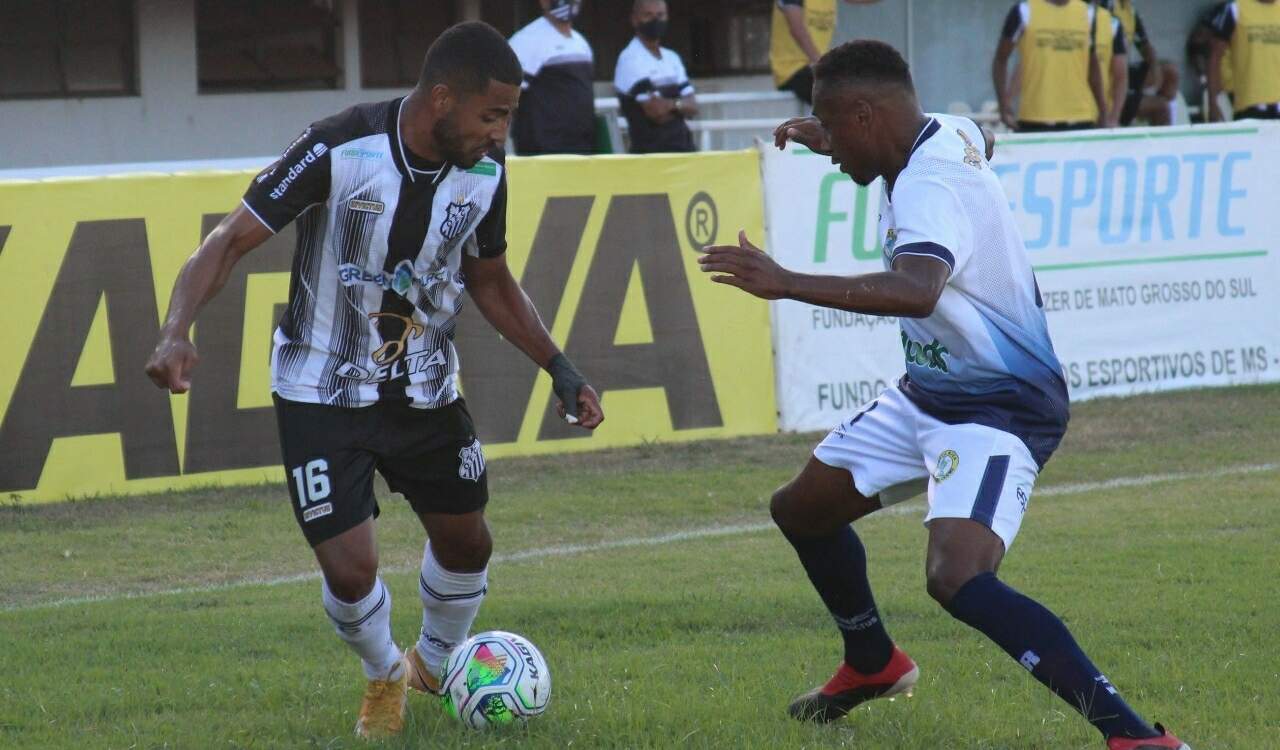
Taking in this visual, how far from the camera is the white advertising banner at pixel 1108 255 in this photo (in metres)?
11.8

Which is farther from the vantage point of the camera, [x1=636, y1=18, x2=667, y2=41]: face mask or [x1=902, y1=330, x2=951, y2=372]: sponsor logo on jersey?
[x1=636, y1=18, x2=667, y2=41]: face mask

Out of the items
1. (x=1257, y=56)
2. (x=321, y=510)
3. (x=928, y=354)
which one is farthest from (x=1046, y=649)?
(x=1257, y=56)

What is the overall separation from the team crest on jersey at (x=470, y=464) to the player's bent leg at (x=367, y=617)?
328 mm

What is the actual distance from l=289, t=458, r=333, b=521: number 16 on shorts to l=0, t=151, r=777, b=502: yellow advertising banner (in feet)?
16.1

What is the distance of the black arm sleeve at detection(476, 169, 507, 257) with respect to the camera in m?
5.42

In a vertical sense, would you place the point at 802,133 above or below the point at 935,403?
above

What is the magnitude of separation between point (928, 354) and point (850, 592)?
Answer: 2.70 ft

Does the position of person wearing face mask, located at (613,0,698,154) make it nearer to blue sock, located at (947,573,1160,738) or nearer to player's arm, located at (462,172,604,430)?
player's arm, located at (462,172,604,430)

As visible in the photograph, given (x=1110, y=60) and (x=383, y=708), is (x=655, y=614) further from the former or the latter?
(x=1110, y=60)

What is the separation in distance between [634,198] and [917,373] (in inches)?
248

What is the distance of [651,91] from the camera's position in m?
12.8

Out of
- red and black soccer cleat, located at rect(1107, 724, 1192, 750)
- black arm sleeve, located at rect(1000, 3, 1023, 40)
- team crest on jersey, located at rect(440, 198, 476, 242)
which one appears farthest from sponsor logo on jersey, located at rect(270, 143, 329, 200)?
black arm sleeve, located at rect(1000, 3, 1023, 40)

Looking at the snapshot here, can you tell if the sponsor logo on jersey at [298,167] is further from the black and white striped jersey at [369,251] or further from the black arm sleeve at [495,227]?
the black arm sleeve at [495,227]

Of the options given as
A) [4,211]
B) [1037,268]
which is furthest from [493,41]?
[1037,268]
